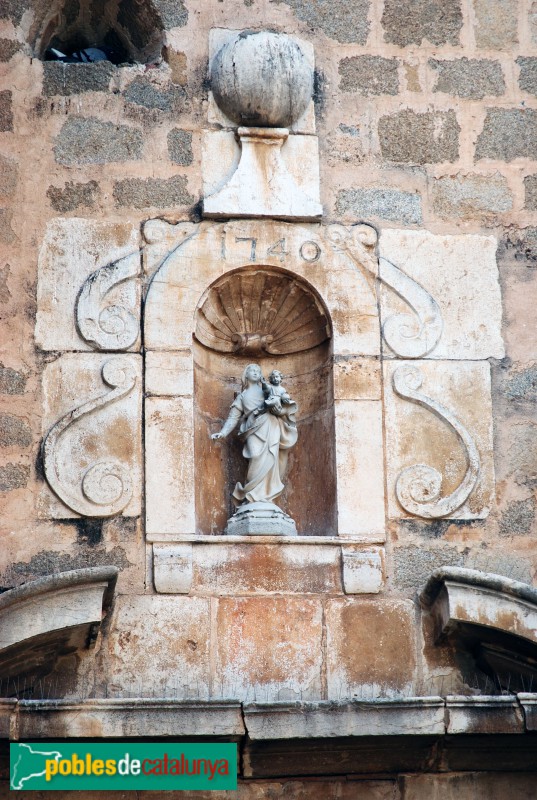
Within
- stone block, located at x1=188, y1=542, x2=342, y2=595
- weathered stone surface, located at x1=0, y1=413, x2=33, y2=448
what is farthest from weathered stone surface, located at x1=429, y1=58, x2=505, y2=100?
weathered stone surface, located at x1=0, y1=413, x2=33, y2=448

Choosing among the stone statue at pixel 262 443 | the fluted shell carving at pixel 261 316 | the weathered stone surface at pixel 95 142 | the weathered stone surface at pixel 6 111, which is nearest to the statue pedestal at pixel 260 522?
the stone statue at pixel 262 443

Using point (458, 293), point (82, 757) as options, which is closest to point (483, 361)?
point (458, 293)

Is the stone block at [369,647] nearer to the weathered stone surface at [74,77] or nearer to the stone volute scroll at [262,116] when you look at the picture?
the stone volute scroll at [262,116]

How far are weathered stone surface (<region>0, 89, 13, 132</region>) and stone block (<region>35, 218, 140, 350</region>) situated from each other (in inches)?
20.6

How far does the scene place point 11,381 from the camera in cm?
Result: 785

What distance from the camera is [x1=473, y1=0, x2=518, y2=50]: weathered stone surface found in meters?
8.64

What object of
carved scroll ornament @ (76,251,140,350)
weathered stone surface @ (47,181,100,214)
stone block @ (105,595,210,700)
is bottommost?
stone block @ (105,595,210,700)

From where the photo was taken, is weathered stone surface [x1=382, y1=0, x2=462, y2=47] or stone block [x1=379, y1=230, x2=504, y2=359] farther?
weathered stone surface [x1=382, y1=0, x2=462, y2=47]

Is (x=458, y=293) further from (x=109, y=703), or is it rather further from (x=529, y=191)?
(x=109, y=703)

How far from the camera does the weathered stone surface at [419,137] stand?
8.42 meters

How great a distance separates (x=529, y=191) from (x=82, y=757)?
3451 millimetres

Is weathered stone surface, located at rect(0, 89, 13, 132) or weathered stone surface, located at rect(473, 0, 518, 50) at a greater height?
weathered stone surface, located at rect(473, 0, 518, 50)

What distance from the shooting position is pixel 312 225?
827cm
